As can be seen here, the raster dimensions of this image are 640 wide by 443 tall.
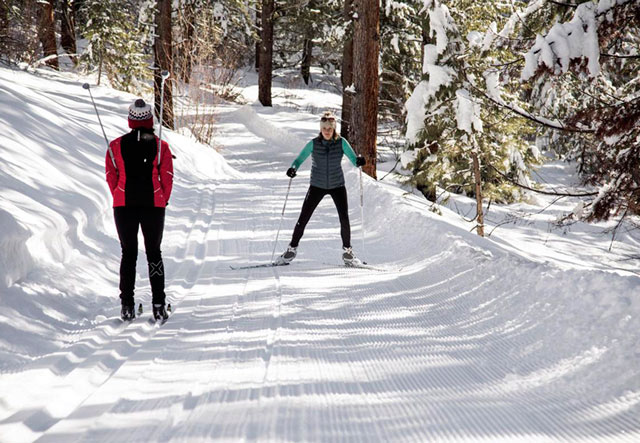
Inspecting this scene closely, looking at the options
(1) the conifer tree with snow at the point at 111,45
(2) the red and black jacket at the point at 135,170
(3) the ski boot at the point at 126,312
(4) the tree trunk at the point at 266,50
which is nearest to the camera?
(2) the red and black jacket at the point at 135,170

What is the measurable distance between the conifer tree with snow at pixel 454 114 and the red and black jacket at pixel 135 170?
7.91m

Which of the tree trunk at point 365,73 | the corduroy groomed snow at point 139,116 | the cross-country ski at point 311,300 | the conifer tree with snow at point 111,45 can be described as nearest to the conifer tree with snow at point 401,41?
the tree trunk at point 365,73

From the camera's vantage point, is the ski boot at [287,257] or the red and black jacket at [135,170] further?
the ski boot at [287,257]

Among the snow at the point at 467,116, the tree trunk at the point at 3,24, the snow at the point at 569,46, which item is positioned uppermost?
the tree trunk at the point at 3,24

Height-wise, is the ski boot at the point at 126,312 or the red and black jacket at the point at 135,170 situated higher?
the red and black jacket at the point at 135,170

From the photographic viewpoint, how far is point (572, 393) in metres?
4.01

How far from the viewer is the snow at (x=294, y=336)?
3572 millimetres

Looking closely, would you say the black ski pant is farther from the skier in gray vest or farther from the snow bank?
the skier in gray vest

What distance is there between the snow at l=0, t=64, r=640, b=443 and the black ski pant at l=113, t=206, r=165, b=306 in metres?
0.34

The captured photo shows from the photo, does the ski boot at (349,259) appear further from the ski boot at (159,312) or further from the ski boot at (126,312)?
the ski boot at (126,312)

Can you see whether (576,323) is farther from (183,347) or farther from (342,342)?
(183,347)

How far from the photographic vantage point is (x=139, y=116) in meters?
5.29

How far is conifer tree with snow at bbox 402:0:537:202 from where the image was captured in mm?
13062

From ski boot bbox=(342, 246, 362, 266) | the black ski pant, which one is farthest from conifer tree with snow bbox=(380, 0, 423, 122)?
the black ski pant
